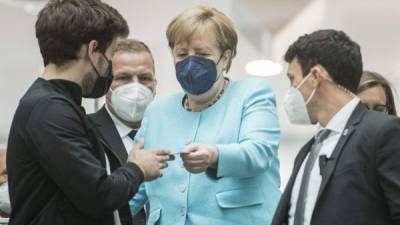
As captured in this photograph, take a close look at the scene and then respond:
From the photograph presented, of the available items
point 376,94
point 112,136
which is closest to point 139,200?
point 112,136

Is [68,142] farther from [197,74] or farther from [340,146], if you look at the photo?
[340,146]

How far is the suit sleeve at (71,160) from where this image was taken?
1.50m

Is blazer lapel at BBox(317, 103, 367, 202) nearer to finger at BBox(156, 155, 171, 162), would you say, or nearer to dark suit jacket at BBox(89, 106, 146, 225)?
finger at BBox(156, 155, 171, 162)

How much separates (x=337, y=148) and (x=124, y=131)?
1.00m

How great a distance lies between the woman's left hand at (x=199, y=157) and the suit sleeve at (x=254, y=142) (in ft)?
0.07

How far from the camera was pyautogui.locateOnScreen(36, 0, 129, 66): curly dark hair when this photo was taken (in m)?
1.63

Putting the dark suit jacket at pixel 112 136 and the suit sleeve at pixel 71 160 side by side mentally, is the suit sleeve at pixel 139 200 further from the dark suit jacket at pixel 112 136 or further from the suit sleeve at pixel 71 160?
the suit sleeve at pixel 71 160

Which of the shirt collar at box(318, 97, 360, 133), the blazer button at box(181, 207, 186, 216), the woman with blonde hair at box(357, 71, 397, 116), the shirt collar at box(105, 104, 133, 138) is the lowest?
the shirt collar at box(105, 104, 133, 138)

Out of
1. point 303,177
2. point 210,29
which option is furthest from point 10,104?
point 303,177

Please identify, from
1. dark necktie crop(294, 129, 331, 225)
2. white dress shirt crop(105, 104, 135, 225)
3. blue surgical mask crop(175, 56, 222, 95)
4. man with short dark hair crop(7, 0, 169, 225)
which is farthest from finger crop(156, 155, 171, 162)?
white dress shirt crop(105, 104, 135, 225)

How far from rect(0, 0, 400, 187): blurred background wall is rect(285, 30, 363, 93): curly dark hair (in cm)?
166

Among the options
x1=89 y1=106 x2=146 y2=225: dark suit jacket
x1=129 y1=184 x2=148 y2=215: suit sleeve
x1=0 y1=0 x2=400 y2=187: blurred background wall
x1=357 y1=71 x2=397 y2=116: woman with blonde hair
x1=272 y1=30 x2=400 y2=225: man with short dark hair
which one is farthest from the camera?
x1=0 y1=0 x2=400 y2=187: blurred background wall

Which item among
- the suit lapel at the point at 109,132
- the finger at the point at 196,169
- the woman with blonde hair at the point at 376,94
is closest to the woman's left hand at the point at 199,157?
the finger at the point at 196,169

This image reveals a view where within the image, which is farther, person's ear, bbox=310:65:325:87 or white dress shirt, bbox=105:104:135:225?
white dress shirt, bbox=105:104:135:225
